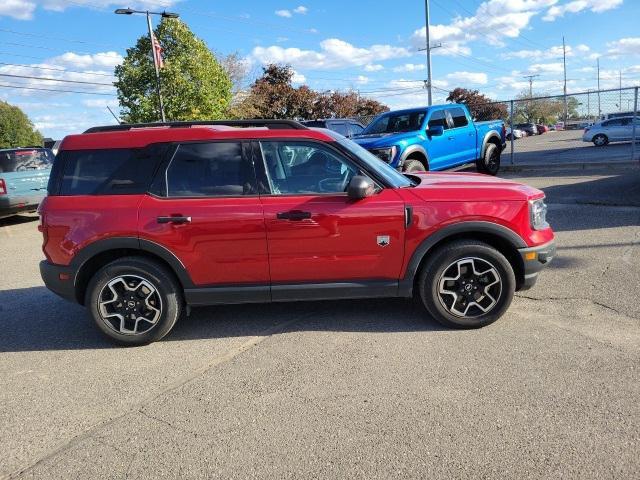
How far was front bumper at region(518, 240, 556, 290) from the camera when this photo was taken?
4.12 metres

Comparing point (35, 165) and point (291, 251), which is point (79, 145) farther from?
point (35, 165)

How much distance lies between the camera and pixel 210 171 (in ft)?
13.6

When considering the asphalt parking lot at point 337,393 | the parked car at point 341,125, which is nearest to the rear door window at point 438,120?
the parked car at point 341,125

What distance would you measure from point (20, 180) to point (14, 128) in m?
75.8

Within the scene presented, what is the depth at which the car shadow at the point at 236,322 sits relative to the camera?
14.4ft

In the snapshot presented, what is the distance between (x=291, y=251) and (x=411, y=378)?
1357mm

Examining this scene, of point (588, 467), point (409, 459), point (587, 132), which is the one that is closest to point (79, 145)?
point (409, 459)

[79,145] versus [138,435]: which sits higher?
[79,145]

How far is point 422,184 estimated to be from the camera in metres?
4.44

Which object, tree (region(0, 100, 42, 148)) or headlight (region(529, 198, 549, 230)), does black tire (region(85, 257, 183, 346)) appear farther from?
tree (region(0, 100, 42, 148))

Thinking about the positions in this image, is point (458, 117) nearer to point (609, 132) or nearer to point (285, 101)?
point (609, 132)

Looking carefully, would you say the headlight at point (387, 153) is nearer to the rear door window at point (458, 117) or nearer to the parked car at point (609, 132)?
the rear door window at point (458, 117)

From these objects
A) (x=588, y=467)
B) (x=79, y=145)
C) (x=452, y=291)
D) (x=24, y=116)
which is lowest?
(x=588, y=467)

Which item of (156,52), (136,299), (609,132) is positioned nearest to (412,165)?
(136,299)
